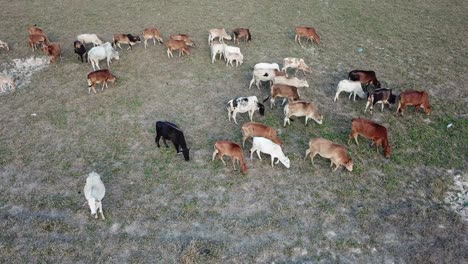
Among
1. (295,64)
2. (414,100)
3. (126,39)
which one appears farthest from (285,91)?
(126,39)

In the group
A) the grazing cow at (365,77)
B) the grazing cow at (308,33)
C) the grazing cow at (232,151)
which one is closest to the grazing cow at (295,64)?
the grazing cow at (365,77)

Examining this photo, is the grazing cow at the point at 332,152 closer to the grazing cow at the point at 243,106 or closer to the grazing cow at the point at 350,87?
the grazing cow at the point at 243,106

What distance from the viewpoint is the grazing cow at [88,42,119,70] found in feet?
45.4

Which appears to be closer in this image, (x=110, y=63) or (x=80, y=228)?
(x=80, y=228)

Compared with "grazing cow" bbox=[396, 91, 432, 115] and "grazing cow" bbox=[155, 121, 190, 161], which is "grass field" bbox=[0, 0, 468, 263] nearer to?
"grazing cow" bbox=[155, 121, 190, 161]

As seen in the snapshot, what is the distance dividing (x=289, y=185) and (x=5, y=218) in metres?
6.13

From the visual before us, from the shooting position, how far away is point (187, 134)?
420 inches

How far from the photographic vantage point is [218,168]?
9461 mm

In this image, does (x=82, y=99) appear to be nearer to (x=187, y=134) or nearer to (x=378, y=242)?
(x=187, y=134)

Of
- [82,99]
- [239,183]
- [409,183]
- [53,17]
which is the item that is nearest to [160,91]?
[82,99]

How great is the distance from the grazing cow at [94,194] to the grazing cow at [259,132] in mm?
3799

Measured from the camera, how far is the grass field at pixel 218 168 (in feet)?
24.8

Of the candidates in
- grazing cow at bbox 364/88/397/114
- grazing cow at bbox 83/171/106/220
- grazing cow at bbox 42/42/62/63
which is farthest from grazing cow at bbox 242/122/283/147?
grazing cow at bbox 42/42/62/63

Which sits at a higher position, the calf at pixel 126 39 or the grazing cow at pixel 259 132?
the calf at pixel 126 39
